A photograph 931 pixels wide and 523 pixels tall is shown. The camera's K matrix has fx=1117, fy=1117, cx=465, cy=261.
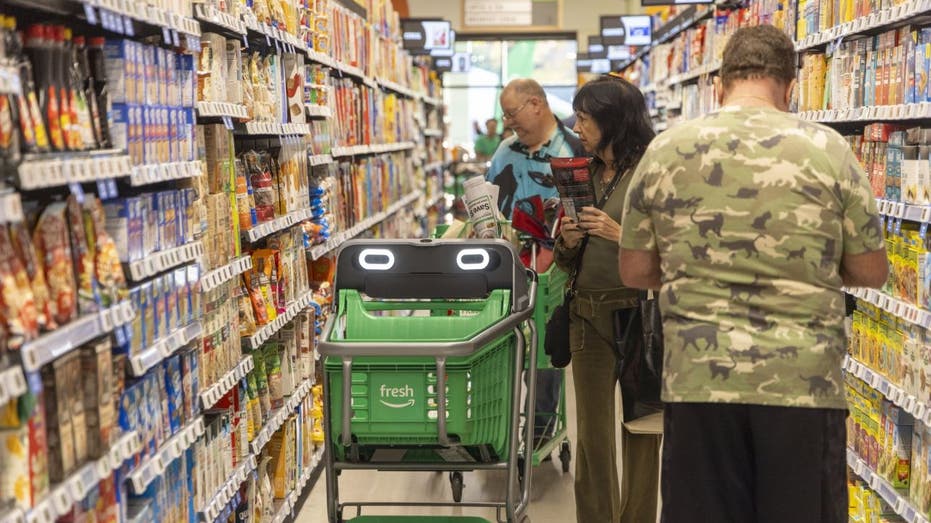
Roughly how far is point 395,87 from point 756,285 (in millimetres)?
7703

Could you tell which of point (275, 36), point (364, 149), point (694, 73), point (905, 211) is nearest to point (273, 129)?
point (275, 36)

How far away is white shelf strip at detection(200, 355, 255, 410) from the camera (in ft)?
11.7

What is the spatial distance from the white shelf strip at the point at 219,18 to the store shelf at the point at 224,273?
821 mm

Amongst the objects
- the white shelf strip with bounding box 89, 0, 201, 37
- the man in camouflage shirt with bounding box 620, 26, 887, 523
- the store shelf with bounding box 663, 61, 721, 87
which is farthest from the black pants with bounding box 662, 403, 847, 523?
the store shelf with bounding box 663, 61, 721, 87

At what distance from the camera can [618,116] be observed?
3.71 metres

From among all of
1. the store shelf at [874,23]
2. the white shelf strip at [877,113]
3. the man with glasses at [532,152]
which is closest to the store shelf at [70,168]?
the white shelf strip at [877,113]

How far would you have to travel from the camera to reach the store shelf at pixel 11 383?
84.5 inches

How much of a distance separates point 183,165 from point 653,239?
4.69 feet

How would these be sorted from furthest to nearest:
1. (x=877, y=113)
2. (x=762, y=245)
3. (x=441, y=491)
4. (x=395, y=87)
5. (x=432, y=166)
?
(x=432, y=166) → (x=395, y=87) → (x=441, y=491) → (x=877, y=113) → (x=762, y=245)

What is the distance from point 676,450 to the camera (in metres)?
2.75

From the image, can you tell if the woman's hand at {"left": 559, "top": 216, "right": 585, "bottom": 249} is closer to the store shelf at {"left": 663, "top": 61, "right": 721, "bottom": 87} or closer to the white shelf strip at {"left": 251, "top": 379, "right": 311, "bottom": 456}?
the white shelf strip at {"left": 251, "top": 379, "right": 311, "bottom": 456}

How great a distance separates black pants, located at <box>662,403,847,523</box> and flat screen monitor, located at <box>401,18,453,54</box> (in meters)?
10.6

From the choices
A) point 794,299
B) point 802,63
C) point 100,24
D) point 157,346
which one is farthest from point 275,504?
point 802,63

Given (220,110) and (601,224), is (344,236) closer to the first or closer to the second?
(220,110)
